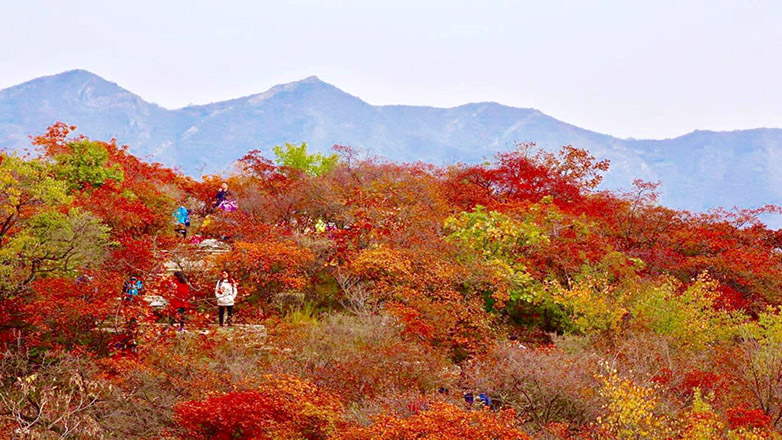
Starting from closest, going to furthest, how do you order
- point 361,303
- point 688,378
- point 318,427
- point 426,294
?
point 318,427, point 688,378, point 361,303, point 426,294

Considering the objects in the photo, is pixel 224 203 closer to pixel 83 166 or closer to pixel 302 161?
pixel 83 166

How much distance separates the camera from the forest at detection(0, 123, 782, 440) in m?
9.34

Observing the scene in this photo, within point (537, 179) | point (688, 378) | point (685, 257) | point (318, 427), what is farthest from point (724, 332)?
point (537, 179)

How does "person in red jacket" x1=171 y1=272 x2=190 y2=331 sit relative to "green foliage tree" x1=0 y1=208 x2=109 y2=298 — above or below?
below

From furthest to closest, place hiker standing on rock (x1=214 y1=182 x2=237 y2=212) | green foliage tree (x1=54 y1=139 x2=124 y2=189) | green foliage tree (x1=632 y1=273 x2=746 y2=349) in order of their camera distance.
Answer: hiker standing on rock (x1=214 y1=182 x2=237 y2=212) < green foliage tree (x1=54 y1=139 x2=124 y2=189) < green foliage tree (x1=632 y1=273 x2=746 y2=349)

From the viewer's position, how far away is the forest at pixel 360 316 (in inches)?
368

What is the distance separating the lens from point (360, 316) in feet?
45.1

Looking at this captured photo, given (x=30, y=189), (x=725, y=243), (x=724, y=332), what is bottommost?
(x=724, y=332)

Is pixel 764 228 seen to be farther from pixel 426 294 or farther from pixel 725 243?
pixel 426 294

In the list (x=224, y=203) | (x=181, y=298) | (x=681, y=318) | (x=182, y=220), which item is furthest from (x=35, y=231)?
(x=681, y=318)

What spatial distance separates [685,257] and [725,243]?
2093mm

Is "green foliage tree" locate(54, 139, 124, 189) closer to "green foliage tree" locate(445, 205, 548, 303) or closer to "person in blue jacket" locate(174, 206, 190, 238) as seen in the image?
"person in blue jacket" locate(174, 206, 190, 238)

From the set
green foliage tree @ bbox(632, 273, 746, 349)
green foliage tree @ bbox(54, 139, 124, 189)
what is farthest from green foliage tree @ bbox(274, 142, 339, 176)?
green foliage tree @ bbox(632, 273, 746, 349)

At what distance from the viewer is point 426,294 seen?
50.0 ft
